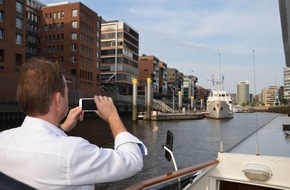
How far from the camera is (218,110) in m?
67.9

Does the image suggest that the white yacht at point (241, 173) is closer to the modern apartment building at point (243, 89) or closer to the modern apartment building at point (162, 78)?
the modern apartment building at point (243, 89)

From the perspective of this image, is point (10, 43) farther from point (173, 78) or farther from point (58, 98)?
point (173, 78)

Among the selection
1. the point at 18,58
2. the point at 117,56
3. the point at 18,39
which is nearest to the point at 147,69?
the point at 117,56

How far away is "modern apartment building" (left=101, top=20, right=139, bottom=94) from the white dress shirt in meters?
94.4

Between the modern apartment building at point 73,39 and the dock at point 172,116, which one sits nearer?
the dock at point 172,116

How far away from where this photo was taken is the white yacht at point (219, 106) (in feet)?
223

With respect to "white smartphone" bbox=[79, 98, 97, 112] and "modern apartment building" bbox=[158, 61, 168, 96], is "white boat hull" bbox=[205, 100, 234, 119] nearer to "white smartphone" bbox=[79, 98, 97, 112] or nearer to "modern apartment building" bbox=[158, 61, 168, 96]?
"modern apartment building" bbox=[158, 61, 168, 96]

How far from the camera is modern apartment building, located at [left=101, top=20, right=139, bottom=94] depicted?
9812 centimetres

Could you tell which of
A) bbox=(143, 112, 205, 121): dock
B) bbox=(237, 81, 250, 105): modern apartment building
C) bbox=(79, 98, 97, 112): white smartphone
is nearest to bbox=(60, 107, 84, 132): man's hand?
bbox=(79, 98, 97, 112): white smartphone

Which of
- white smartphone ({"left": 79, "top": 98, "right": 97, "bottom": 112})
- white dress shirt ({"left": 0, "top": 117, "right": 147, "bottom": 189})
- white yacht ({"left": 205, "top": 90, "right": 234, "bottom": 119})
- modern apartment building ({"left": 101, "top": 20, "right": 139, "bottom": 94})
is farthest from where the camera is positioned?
Answer: modern apartment building ({"left": 101, "top": 20, "right": 139, "bottom": 94})

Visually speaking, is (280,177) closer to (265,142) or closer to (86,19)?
(265,142)

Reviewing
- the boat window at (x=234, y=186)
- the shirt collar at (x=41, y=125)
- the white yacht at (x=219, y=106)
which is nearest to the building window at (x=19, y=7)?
the white yacht at (x=219, y=106)

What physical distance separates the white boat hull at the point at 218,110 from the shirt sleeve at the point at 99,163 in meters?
66.8

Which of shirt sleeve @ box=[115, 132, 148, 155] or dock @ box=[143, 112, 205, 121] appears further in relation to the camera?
dock @ box=[143, 112, 205, 121]
